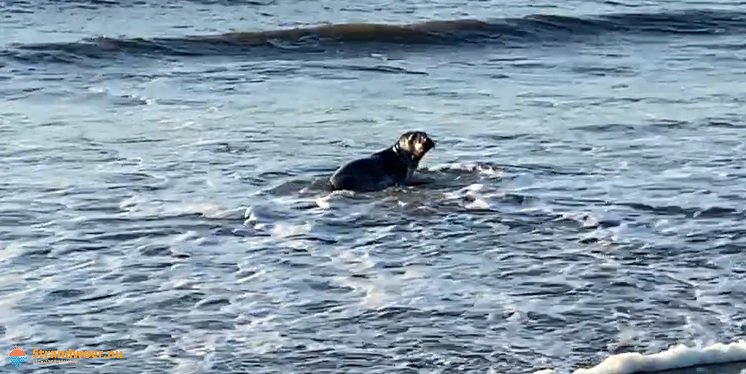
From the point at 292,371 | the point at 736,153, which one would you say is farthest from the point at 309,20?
the point at 292,371

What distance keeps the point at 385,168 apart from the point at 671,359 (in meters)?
3.52

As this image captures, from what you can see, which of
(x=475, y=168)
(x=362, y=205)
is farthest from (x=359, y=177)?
(x=475, y=168)

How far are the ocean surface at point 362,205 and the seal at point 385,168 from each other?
0.34 feet

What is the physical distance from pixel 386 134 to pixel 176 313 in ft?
14.9

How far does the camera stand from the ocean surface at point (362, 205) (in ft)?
20.9

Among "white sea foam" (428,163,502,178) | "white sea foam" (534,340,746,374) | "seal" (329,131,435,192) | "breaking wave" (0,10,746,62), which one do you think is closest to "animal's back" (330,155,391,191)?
"seal" (329,131,435,192)

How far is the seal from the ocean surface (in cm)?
10

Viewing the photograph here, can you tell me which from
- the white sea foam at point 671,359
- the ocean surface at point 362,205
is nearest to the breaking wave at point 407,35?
the ocean surface at point 362,205

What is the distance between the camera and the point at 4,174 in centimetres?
936

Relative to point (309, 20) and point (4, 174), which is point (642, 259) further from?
point (309, 20)

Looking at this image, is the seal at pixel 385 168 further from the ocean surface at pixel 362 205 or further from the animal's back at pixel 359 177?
the ocean surface at pixel 362 205

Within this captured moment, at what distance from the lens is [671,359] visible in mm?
5996

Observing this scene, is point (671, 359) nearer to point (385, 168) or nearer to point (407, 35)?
point (385, 168)

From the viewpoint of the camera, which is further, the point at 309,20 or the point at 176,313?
the point at 309,20
